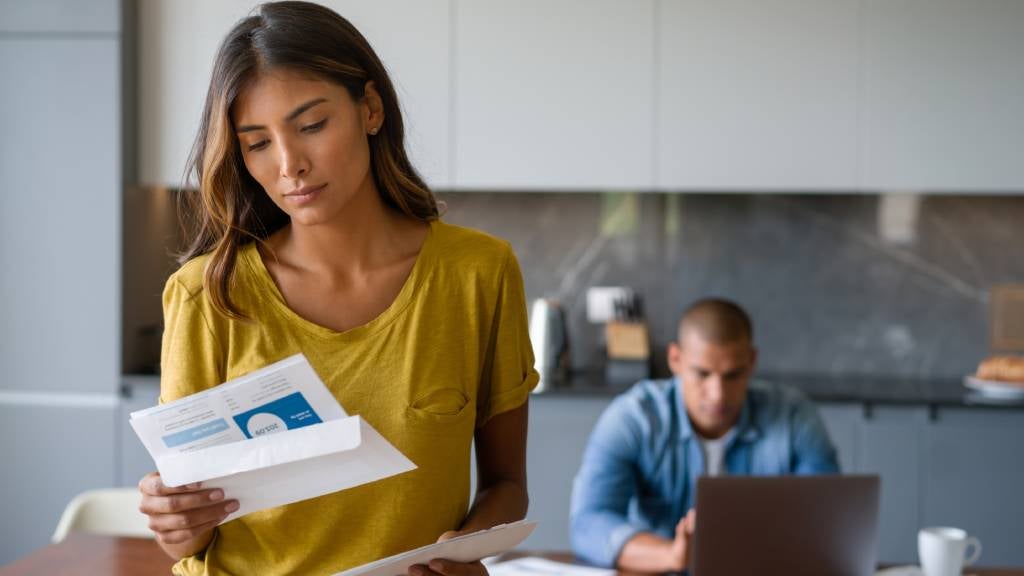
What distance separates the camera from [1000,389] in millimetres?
3355

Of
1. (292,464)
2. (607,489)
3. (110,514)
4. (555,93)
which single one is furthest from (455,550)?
(555,93)

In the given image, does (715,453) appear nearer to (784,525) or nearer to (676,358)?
(676,358)

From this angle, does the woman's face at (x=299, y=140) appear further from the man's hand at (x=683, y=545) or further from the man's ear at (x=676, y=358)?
the man's ear at (x=676, y=358)

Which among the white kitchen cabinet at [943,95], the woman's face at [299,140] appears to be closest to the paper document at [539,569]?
the woman's face at [299,140]

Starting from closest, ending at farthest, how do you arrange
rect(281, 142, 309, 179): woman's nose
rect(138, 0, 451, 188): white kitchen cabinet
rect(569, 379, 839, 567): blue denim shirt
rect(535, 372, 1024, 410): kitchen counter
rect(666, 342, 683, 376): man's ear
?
rect(281, 142, 309, 179): woman's nose
rect(569, 379, 839, 567): blue denim shirt
rect(666, 342, 683, 376): man's ear
rect(535, 372, 1024, 410): kitchen counter
rect(138, 0, 451, 188): white kitchen cabinet

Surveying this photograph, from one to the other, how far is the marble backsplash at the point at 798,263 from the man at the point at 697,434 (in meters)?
1.42

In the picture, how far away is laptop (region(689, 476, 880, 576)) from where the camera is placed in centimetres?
170

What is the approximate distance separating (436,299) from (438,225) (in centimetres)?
12

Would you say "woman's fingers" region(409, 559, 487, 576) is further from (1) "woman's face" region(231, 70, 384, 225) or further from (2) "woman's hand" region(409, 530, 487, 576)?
(1) "woman's face" region(231, 70, 384, 225)

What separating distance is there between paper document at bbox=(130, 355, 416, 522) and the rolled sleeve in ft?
3.55

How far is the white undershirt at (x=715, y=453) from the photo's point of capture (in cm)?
240

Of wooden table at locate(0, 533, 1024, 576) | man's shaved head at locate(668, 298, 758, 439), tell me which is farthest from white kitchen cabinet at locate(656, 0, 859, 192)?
wooden table at locate(0, 533, 1024, 576)

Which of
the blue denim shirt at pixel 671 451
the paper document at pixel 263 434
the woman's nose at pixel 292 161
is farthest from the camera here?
the blue denim shirt at pixel 671 451

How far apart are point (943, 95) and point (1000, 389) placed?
963mm
